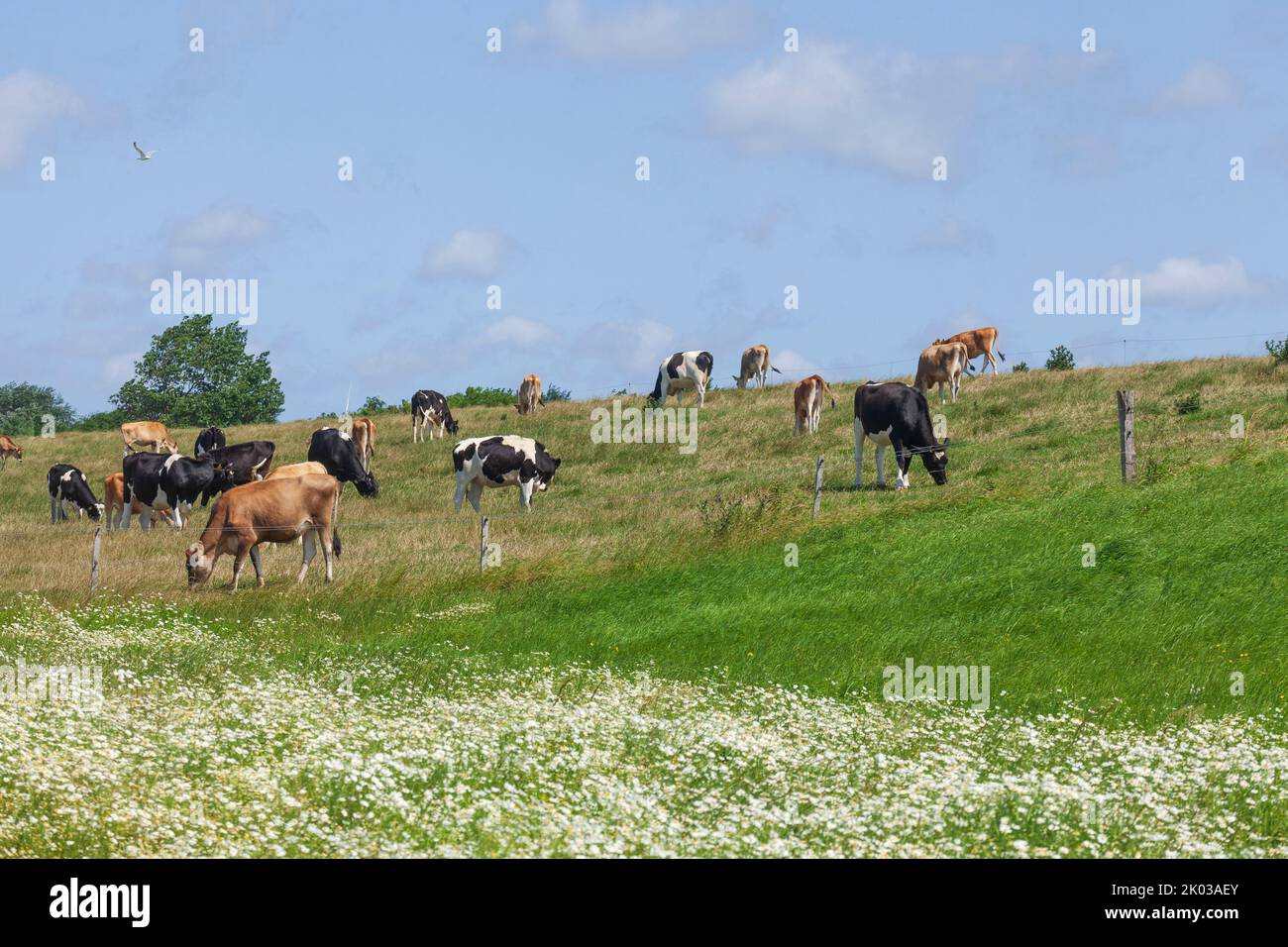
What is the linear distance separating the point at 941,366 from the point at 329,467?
18208mm

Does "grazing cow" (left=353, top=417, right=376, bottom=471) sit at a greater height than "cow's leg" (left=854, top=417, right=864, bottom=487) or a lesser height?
greater

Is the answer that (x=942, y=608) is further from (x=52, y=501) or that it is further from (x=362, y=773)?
(x=52, y=501)

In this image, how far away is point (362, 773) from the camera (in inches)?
375

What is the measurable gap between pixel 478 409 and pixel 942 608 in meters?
36.7

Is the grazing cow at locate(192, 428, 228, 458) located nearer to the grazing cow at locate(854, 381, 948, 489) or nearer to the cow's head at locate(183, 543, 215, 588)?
the cow's head at locate(183, 543, 215, 588)

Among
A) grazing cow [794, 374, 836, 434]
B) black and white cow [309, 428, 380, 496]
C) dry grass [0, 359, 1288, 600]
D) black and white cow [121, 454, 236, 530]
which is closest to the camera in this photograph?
dry grass [0, 359, 1288, 600]

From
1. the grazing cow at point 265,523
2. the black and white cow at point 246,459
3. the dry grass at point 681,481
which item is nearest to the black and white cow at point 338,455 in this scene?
the dry grass at point 681,481

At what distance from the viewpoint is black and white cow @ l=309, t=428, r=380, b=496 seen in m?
38.0

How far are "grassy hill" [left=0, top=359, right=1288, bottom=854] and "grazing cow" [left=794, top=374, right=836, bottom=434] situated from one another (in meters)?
5.44

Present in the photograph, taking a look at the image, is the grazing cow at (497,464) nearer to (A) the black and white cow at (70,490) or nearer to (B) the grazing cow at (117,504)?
(B) the grazing cow at (117,504)

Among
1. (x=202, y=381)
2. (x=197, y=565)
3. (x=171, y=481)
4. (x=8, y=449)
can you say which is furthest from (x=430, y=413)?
(x=202, y=381)

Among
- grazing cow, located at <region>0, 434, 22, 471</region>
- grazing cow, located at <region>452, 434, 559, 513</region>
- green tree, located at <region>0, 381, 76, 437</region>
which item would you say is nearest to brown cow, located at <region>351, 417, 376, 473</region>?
grazing cow, located at <region>452, 434, 559, 513</region>

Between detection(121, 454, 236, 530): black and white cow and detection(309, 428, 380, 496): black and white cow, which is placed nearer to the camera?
detection(121, 454, 236, 530): black and white cow
